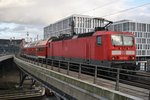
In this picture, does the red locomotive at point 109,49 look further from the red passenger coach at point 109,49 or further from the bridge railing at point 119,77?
the bridge railing at point 119,77

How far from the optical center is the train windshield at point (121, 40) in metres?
21.1

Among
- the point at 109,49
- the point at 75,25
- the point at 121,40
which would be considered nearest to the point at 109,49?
the point at 109,49

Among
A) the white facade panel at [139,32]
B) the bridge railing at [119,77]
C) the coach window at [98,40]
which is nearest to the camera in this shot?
the bridge railing at [119,77]

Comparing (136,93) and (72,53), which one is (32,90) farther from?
(136,93)

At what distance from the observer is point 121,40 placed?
2144 centimetres

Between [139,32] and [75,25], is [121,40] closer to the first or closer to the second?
→ [75,25]

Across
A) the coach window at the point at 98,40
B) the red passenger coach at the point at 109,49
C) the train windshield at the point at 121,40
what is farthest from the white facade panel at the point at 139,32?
the coach window at the point at 98,40

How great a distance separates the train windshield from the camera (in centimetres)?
2106

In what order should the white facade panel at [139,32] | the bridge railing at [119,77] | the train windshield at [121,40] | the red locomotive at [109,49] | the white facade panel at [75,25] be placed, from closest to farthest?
the bridge railing at [119,77] → the red locomotive at [109,49] → the train windshield at [121,40] → the white facade panel at [75,25] → the white facade panel at [139,32]

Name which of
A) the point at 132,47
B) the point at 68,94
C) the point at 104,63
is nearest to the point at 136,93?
the point at 68,94

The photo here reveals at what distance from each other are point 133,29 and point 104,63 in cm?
10212

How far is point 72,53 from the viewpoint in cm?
2848

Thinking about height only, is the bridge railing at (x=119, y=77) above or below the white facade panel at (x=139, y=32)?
below

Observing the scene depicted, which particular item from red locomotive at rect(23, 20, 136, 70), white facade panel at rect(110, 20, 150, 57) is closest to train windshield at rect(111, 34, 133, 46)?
red locomotive at rect(23, 20, 136, 70)
